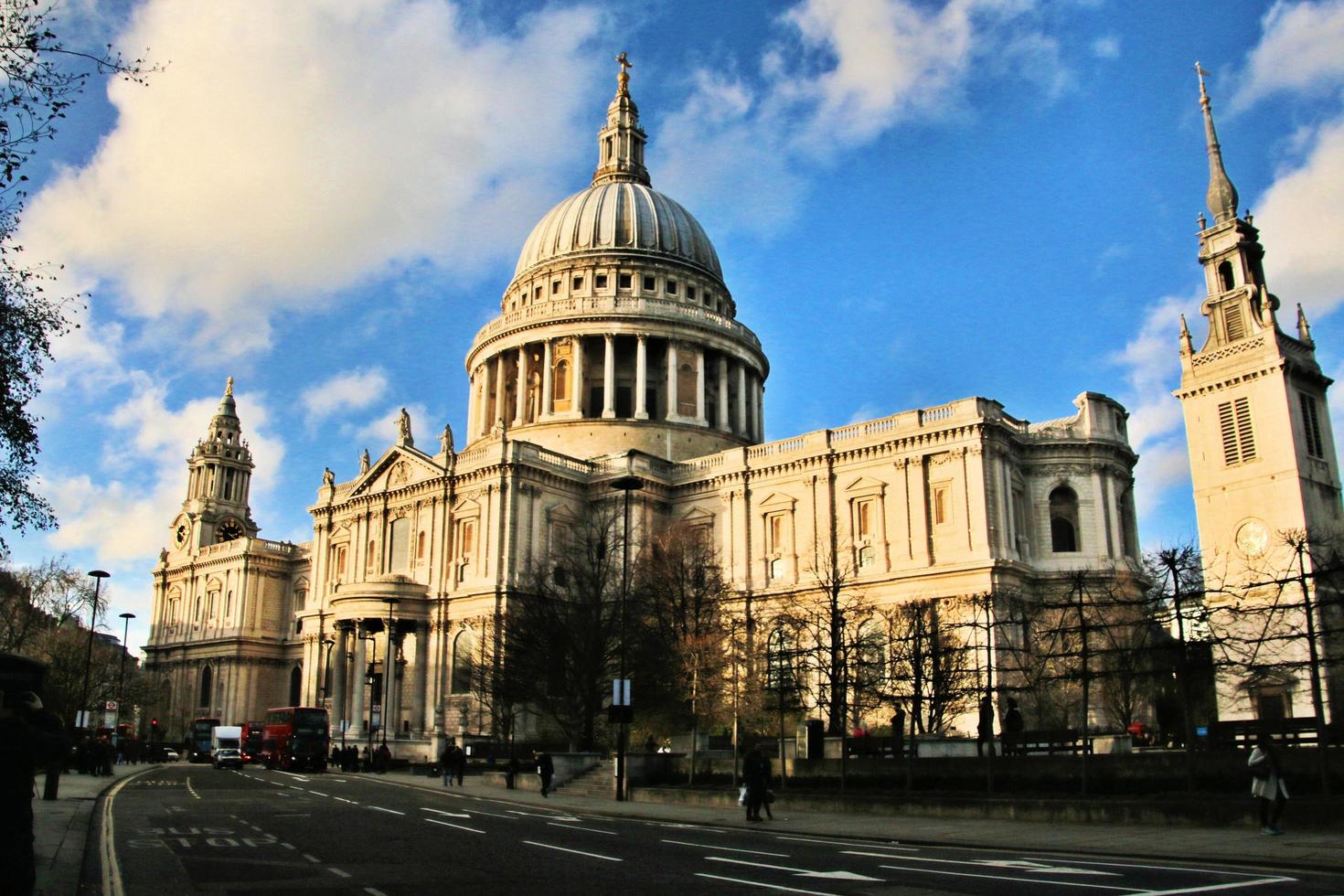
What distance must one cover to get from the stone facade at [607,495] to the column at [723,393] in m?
0.19

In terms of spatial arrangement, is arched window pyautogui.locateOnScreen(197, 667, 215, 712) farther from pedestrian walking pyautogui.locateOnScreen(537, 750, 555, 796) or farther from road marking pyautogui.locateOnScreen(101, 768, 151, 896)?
road marking pyautogui.locateOnScreen(101, 768, 151, 896)

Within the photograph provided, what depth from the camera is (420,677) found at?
68.1 metres

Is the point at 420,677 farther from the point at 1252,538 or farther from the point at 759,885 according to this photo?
the point at 759,885

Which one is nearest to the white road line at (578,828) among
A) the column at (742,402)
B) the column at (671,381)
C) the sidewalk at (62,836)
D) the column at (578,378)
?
the sidewalk at (62,836)

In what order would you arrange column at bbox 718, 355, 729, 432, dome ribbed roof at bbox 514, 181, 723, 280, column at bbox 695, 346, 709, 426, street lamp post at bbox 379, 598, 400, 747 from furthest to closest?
dome ribbed roof at bbox 514, 181, 723, 280, column at bbox 718, 355, 729, 432, column at bbox 695, 346, 709, 426, street lamp post at bbox 379, 598, 400, 747

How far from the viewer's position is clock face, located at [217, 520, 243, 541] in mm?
108500

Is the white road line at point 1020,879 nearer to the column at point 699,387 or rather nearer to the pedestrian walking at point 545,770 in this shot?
the pedestrian walking at point 545,770

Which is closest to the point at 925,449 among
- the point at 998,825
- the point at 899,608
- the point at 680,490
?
the point at 899,608

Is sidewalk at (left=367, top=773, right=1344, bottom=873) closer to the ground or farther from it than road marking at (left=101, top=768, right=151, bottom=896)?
closer to the ground

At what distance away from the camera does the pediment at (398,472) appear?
238 feet

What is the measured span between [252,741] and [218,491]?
145 feet

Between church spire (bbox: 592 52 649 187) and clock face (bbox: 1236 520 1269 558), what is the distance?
194 ft

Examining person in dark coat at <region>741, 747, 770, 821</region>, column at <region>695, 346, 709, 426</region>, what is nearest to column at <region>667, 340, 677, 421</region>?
column at <region>695, 346, 709, 426</region>

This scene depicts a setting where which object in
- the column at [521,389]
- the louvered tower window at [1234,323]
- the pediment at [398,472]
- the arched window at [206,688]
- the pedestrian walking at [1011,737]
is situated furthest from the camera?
the arched window at [206,688]
